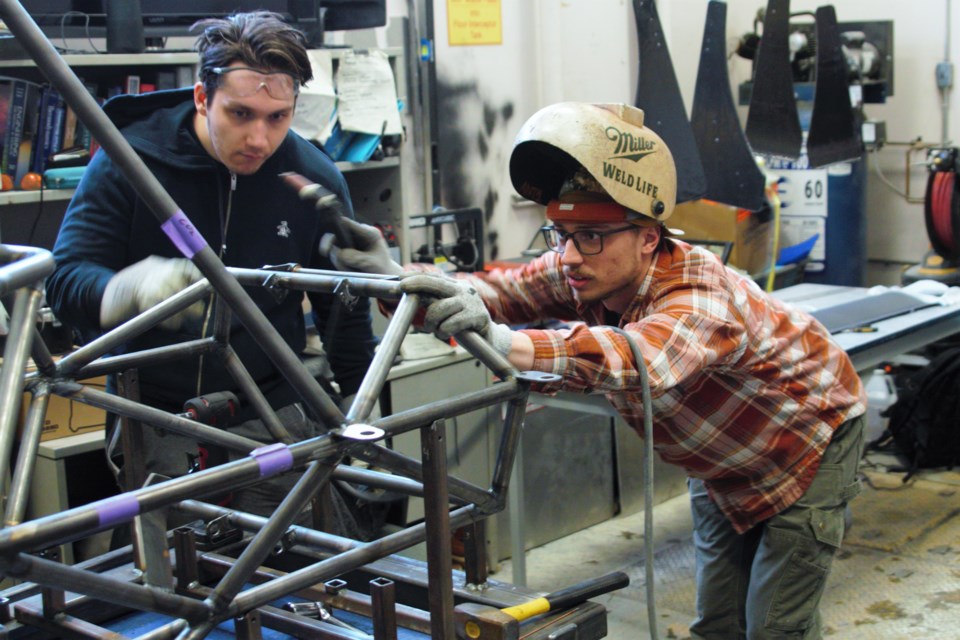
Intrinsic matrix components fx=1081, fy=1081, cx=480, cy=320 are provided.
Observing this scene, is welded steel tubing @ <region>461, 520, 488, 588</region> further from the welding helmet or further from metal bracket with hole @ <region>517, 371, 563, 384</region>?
the welding helmet

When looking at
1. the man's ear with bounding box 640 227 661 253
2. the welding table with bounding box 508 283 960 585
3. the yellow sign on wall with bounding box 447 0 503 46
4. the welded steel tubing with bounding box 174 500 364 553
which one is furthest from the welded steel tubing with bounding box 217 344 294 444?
the yellow sign on wall with bounding box 447 0 503 46

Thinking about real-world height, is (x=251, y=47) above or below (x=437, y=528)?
above

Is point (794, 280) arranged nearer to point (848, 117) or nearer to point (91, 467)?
point (848, 117)

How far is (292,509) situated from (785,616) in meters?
1.28

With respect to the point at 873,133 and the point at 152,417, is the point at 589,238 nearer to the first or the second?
the point at 152,417

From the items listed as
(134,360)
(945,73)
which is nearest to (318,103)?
(134,360)

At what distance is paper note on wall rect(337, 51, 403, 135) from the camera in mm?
3414

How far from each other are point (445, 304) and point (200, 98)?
3.07 feet

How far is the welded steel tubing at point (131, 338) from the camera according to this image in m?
1.44

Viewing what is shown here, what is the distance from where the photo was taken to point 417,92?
4.22 m

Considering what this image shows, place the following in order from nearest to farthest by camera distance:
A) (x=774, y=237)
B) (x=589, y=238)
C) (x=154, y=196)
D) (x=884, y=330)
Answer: (x=154, y=196) → (x=589, y=238) → (x=884, y=330) → (x=774, y=237)

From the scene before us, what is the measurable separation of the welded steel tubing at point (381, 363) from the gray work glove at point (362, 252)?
0.73 feet

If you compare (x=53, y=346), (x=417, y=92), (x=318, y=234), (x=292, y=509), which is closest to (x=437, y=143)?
(x=417, y=92)

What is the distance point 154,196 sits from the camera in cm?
105
